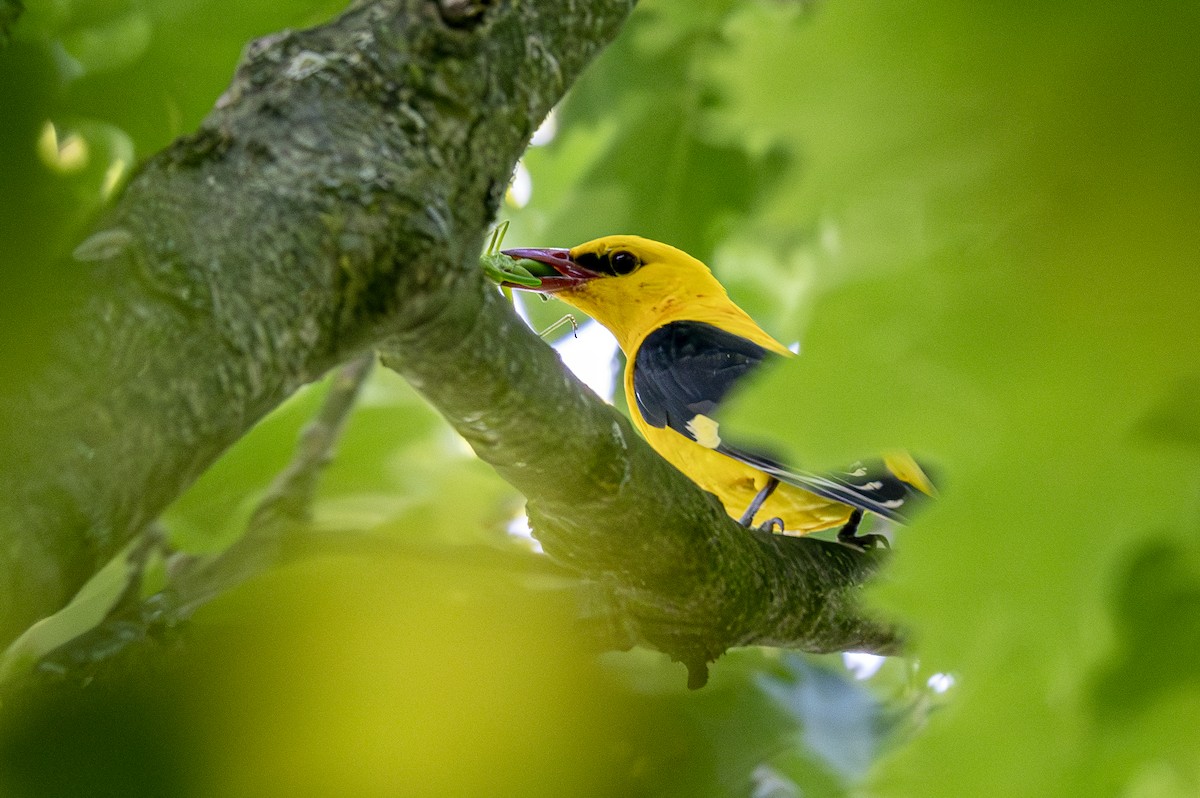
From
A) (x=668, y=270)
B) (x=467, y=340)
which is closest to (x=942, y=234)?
(x=467, y=340)

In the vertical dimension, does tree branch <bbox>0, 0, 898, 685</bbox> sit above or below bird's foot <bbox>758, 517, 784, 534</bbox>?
above

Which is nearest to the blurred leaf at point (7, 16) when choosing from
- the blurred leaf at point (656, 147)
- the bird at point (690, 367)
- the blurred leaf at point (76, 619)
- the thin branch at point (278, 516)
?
the blurred leaf at point (76, 619)

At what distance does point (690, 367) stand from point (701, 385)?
0.08m

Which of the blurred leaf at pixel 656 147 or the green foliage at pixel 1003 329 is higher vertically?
the green foliage at pixel 1003 329

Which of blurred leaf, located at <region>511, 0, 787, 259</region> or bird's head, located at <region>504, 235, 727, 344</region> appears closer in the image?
blurred leaf, located at <region>511, 0, 787, 259</region>

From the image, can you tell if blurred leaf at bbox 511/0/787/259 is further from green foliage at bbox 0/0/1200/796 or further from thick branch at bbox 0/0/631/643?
green foliage at bbox 0/0/1200/796

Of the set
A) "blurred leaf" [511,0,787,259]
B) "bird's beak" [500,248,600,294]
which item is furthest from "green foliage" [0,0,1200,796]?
"bird's beak" [500,248,600,294]

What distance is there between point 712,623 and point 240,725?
54 cm

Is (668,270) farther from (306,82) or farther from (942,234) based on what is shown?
(942,234)

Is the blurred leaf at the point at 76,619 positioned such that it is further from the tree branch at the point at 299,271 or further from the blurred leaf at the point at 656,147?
the blurred leaf at the point at 656,147

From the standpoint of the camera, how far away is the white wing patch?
81.5 inches

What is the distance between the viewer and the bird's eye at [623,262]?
94.0 inches

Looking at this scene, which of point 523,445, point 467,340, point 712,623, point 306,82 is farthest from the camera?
point 712,623

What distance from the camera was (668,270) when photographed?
2.47 m
